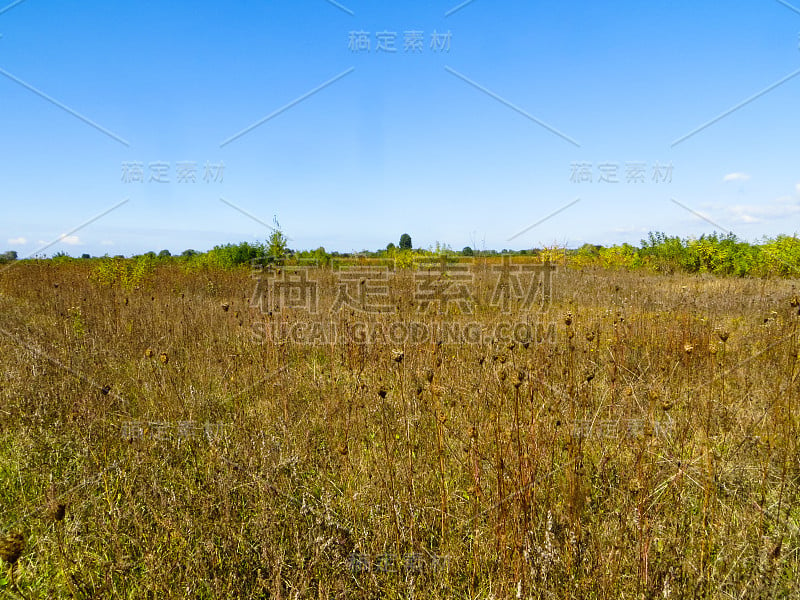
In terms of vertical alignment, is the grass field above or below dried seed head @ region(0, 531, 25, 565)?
below

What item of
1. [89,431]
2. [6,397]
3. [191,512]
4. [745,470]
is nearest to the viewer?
[191,512]

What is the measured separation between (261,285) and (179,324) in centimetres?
607

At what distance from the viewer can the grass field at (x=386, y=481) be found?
1.65 metres

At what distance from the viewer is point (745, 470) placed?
2375 millimetres

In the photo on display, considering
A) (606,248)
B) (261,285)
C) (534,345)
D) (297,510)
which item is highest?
(606,248)

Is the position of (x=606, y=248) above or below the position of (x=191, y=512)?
above

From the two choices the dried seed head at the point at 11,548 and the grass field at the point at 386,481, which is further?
the grass field at the point at 386,481

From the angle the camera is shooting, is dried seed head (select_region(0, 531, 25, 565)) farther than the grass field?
No

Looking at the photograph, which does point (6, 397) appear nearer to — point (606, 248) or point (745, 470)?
point (745, 470)

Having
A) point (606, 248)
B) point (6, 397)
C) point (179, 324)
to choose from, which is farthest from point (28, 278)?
point (606, 248)

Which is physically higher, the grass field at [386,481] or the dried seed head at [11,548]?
the dried seed head at [11,548]

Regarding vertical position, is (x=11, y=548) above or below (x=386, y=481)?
above

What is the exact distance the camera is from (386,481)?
225cm

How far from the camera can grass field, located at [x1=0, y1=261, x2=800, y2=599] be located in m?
1.65
